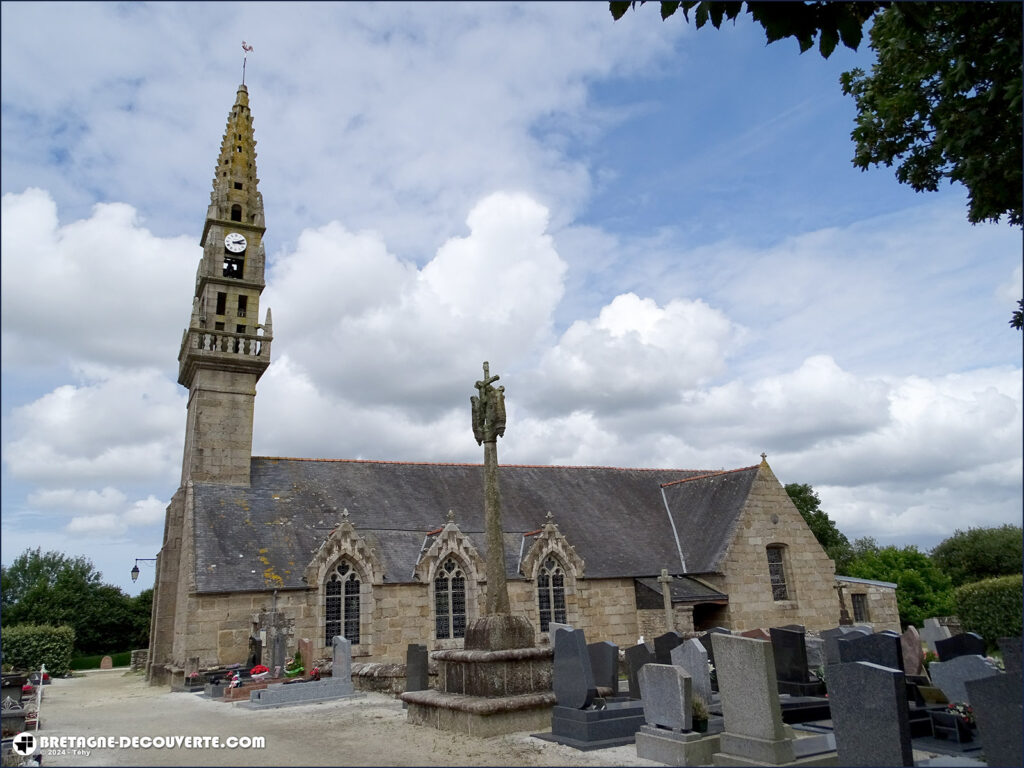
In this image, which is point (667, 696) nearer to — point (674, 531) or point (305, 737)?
point (305, 737)

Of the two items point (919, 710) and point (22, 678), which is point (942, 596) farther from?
point (22, 678)

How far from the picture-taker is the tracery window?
1038 inches

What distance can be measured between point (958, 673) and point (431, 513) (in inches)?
719

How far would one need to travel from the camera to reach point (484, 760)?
8766 mm

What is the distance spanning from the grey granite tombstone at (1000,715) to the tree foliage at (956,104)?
559cm

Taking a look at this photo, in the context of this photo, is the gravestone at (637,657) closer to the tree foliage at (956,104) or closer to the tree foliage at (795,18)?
the tree foliage at (956,104)

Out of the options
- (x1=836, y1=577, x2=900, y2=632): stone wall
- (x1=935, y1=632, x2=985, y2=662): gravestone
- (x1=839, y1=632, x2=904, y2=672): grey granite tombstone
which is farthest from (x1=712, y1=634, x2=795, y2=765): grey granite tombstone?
(x1=836, y1=577, x2=900, y2=632): stone wall

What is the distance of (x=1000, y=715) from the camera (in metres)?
7.39

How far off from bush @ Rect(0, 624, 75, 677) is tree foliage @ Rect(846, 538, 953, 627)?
38.0 meters

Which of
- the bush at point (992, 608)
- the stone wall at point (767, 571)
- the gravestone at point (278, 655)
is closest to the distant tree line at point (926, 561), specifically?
the bush at point (992, 608)

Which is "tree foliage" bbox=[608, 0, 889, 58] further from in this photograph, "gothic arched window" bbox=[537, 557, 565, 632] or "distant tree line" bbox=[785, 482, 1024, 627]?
"distant tree line" bbox=[785, 482, 1024, 627]

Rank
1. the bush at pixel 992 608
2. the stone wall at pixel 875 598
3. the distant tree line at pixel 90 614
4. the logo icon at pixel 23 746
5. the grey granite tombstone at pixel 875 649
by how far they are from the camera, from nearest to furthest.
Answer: the logo icon at pixel 23 746 < the grey granite tombstone at pixel 875 649 < the bush at pixel 992 608 < the stone wall at pixel 875 598 < the distant tree line at pixel 90 614

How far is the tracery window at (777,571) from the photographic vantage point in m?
26.4

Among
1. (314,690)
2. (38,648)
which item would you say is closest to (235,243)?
(38,648)
